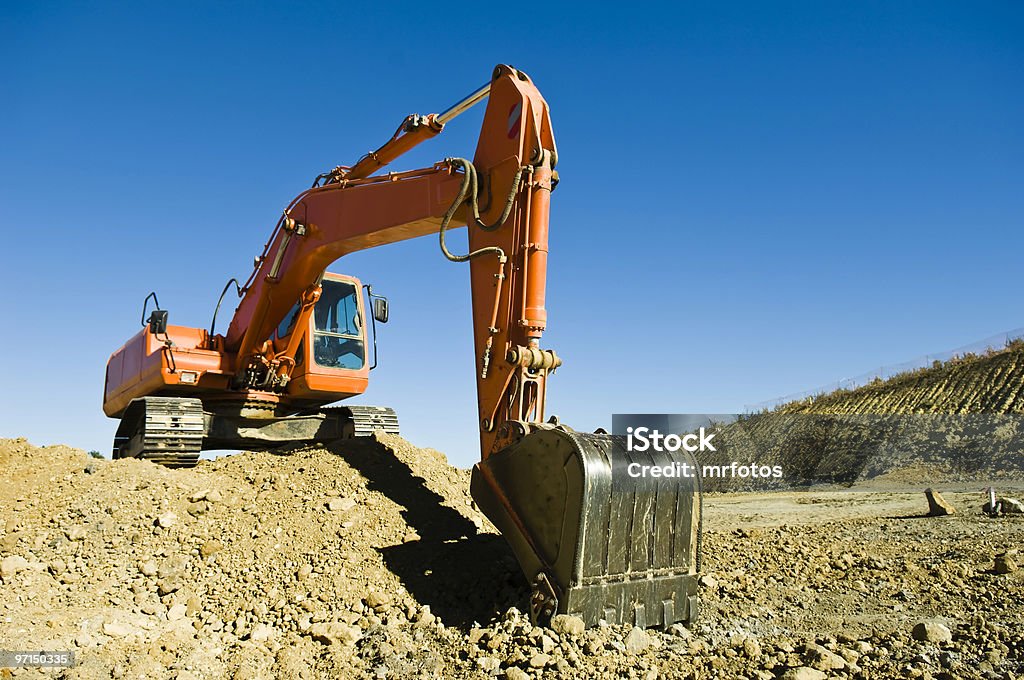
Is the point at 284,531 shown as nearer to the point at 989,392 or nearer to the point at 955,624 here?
the point at 955,624

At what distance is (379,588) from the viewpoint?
5742 millimetres

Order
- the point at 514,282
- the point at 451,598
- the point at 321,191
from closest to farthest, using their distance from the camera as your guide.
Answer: the point at 451,598, the point at 514,282, the point at 321,191

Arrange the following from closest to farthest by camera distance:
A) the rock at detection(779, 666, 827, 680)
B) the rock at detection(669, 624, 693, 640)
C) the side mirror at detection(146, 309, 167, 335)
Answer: the rock at detection(779, 666, 827, 680) < the rock at detection(669, 624, 693, 640) < the side mirror at detection(146, 309, 167, 335)

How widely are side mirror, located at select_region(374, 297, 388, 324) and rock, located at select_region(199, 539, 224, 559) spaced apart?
3948mm

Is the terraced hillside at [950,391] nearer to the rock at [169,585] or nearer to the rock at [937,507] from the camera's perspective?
the rock at [937,507]

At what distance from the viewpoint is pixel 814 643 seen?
4.70 meters

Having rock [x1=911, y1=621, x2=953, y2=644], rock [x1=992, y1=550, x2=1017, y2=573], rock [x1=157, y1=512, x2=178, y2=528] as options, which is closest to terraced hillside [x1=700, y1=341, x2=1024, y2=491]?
rock [x1=992, y1=550, x2=1017, y2=573]

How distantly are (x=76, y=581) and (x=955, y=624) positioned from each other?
629 centimetres

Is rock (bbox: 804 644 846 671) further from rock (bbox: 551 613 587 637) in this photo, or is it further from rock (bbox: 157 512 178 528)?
rock (bbox: 157 512 178 528)

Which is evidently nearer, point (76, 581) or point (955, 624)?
point (955, 624)

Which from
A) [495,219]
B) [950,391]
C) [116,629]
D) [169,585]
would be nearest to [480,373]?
[495,219]

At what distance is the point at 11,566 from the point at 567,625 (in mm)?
4332

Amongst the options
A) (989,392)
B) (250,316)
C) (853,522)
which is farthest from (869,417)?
(250,316)

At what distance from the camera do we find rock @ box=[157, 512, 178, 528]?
259 inches
